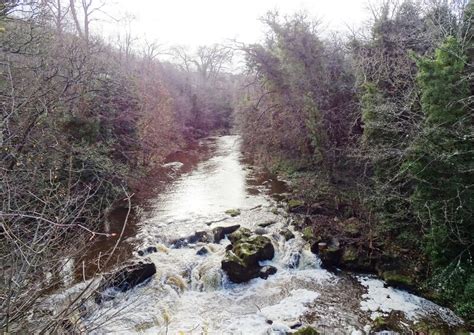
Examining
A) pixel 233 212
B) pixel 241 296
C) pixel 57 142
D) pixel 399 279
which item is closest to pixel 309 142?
pixel 233 212

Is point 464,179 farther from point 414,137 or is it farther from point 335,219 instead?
point 335,219

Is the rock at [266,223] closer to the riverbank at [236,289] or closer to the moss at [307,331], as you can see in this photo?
the riverbank at [236,289]

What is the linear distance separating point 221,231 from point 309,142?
701cm

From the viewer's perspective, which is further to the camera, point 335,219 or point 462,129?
point 335,219

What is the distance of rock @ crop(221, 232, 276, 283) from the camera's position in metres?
8.98

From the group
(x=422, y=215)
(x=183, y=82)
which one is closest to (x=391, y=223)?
(x=422, y=215)

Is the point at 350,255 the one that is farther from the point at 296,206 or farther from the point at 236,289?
the point at 296,206

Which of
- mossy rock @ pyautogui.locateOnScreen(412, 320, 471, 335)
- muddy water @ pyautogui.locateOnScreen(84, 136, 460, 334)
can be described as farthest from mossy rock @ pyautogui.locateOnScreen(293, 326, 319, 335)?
mossy rock @ pyautogui.locateOnScreen(412, 320, 471, 335)

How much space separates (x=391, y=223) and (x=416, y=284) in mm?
1779

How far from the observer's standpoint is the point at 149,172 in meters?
18.8

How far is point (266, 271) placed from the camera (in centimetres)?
927

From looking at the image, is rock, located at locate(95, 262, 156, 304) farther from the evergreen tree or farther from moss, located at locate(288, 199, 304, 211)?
the evergreen tree

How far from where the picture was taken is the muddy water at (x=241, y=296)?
23.6 ft

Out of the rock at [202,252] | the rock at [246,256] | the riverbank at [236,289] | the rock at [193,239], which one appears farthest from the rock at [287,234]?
the rock at [202,252]
